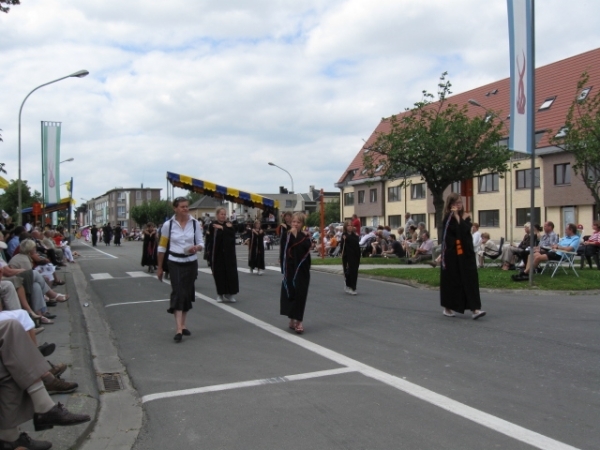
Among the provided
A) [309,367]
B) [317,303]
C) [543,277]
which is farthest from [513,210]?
[309,367]

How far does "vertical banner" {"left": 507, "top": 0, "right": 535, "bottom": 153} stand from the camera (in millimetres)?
13781

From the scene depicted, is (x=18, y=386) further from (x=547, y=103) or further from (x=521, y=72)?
(x=547, y=103)

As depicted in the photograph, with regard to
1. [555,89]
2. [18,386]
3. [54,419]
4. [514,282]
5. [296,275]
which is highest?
[555,89]

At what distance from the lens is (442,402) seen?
5.25m

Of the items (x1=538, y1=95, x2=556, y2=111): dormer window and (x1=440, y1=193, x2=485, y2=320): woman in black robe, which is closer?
(x1=440, y1=193, x2=485, y2=320): woman in black robe

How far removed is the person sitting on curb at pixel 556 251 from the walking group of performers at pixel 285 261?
5236 millimetres

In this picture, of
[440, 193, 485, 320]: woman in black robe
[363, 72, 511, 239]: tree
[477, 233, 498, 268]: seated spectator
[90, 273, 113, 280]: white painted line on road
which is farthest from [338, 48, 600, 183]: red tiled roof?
[440, 193, 485, 320]: woman in black robe

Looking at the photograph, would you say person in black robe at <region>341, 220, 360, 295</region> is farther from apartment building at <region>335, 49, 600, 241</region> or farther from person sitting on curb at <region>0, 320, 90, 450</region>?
apartment building at <region>335, 49, 600, 241</region>

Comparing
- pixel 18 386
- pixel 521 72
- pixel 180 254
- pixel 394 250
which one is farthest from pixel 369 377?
Result: pixel 394 250

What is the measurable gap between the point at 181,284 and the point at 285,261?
1.52m

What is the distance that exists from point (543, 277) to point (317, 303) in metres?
6.16

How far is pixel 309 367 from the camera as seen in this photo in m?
6.64

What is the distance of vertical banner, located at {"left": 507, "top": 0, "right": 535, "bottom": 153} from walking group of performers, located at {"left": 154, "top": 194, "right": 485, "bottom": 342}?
4731 mm

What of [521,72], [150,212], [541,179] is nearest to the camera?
[521,72]
